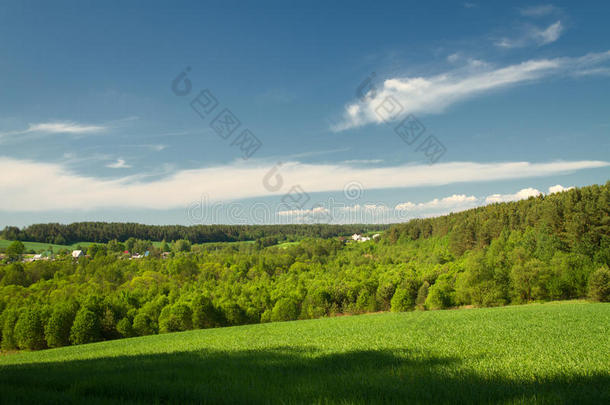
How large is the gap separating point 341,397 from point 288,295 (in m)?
68.8

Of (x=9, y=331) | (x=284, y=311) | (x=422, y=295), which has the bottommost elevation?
(x=284, y=311)

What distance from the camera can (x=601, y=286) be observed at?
48594 mm

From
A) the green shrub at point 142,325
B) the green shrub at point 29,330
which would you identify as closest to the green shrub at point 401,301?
the green shrub at point 142,325

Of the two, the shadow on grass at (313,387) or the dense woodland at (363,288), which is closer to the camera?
the shadow on grass at (313,387)

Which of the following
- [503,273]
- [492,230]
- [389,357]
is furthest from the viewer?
[492,230]

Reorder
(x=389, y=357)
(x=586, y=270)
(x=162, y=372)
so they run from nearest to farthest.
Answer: (x=162, y=372)
(x=389, y=357)
(x=586, y=270)

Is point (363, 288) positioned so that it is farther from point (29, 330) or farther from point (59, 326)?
point (29, 330)

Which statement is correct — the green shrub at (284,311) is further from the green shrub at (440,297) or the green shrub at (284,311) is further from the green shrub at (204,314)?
the green shrub at (440,297)

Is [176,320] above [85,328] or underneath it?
underneath

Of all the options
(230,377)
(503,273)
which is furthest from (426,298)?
(230,377)

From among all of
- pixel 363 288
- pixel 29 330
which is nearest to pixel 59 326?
pixel 29 330

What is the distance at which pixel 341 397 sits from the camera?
590cm

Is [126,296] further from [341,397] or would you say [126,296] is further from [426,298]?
[341,397]

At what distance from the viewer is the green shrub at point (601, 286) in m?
48.6
